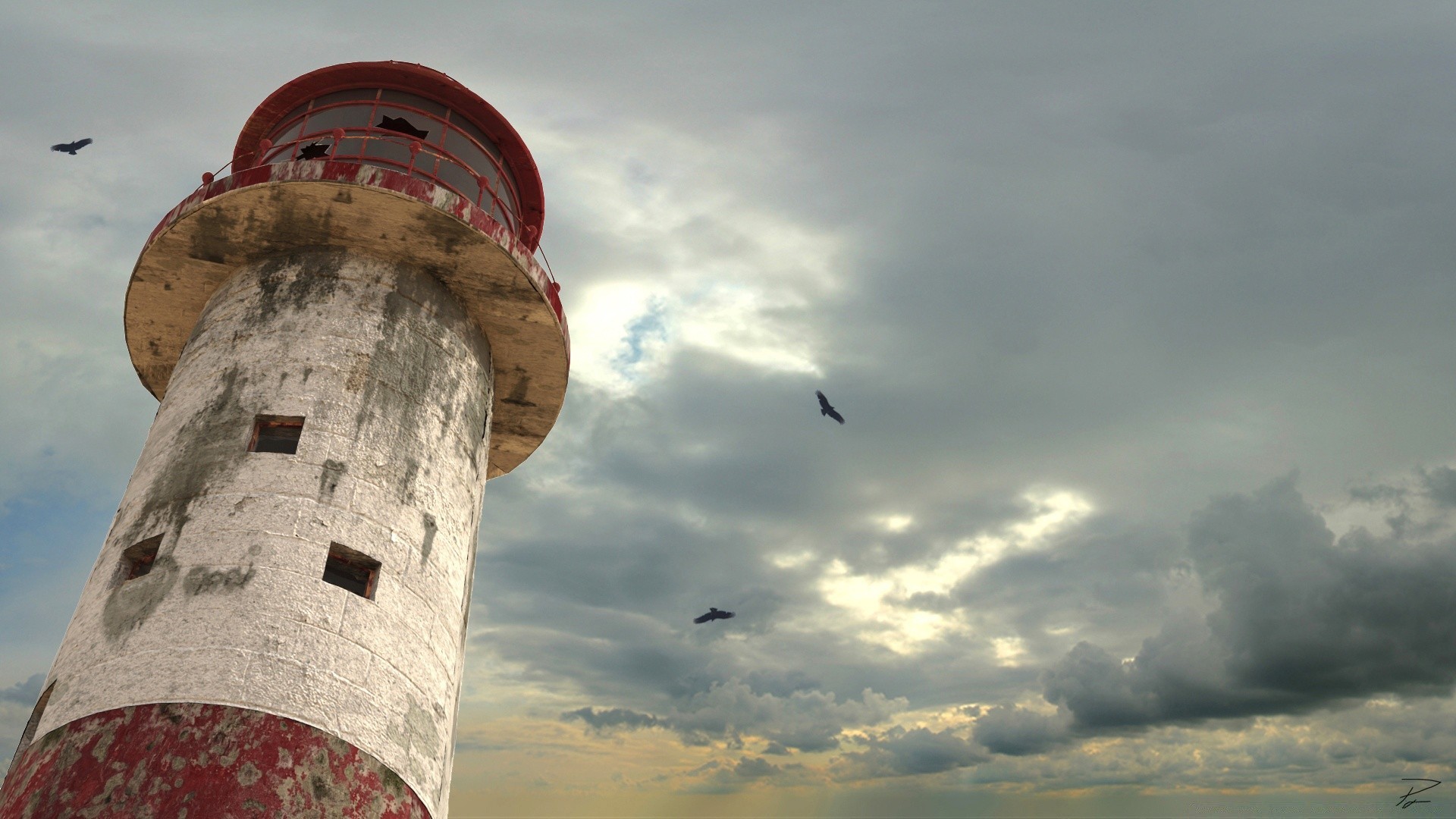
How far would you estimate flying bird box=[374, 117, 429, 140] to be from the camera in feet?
53.6

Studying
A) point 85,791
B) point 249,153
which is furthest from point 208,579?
point 249,153

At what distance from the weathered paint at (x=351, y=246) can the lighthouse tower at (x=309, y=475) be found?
4 centimetres

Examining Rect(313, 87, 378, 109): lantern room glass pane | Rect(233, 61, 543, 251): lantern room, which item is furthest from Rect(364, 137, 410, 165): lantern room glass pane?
Rect(313, 87, 378, 109): lantern room glass pane

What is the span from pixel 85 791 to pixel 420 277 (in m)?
8.15

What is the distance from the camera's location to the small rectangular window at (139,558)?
453 inches

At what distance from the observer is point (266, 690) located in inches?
396

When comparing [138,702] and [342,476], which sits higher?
[342,476]

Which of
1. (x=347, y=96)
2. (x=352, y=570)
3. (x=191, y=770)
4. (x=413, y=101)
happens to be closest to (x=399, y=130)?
(x=413, y=101)

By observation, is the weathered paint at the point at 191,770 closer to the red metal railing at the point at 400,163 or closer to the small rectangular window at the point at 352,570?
the small rectangular window at the point at 352,570

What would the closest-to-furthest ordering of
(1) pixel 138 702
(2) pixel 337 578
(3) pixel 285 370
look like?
(1) pixel 138 702 → (2) pixel 337 578 → (3) pixel 285 370

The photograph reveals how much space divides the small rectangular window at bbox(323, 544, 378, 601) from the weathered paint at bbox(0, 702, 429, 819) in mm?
1984

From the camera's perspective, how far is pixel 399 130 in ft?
53.8

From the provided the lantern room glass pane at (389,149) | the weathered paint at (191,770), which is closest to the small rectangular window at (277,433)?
the weathered paint at (191,770)

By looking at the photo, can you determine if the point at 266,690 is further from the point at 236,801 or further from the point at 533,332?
the point at 533,332
